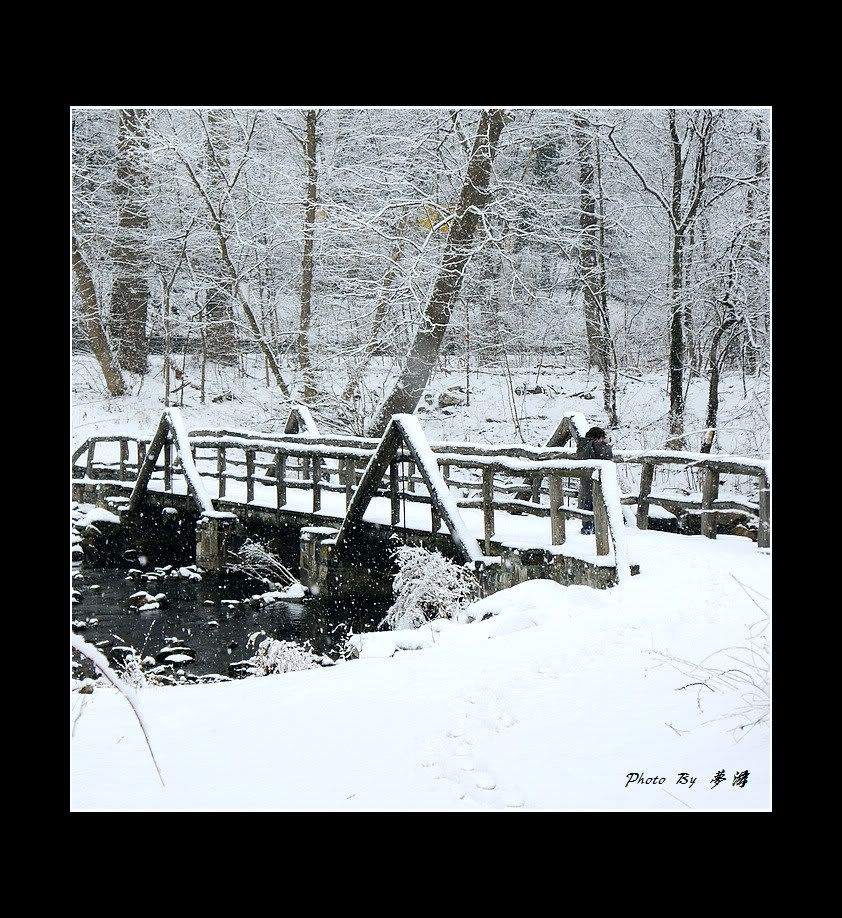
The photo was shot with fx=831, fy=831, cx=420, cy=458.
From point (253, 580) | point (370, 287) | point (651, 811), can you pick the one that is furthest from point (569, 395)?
point (651, 811)

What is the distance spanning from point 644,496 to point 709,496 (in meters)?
0.80

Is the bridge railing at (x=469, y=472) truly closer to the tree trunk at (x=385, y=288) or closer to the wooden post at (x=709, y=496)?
the wooden post at (x=709, y=496)

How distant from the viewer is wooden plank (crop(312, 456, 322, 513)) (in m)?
A: 9.57

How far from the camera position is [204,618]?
28.9 ft

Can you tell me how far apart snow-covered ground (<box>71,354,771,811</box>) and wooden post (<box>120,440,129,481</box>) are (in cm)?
484

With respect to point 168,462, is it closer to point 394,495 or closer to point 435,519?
point 394,495

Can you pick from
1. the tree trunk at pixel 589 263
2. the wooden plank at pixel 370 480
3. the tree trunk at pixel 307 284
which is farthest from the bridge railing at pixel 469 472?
the tree trunk at pixel 589 263

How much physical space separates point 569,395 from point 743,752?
6006mm

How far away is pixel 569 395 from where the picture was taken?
959 cm

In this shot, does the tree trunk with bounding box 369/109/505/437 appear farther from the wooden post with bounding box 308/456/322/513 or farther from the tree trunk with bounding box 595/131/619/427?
the tree trunk with bounding box 595/131/619/427

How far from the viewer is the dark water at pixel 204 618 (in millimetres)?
7863

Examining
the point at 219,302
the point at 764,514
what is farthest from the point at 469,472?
the point at 764,514

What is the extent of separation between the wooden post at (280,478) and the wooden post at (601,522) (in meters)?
4.36

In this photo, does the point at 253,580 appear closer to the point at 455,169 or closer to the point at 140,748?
the point at 455,169
